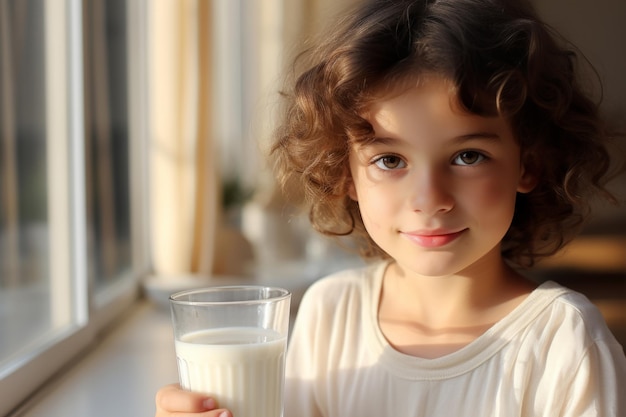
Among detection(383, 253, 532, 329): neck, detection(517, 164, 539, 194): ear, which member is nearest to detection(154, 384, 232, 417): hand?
detection(383, 253, 532, 329): neck

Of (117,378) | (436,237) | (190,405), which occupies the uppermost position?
(436,237)

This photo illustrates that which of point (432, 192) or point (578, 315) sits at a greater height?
point (432, 192)

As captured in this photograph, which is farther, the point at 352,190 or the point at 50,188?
the point at 50,188

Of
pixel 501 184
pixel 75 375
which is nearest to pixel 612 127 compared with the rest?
pixel 501 184

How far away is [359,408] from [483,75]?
19.3 inches

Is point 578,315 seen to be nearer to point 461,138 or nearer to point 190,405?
point 461,138

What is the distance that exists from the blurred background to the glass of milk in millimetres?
340

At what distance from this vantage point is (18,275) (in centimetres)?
147

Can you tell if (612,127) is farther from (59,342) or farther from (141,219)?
(141,219)

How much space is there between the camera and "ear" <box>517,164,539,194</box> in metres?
1.10

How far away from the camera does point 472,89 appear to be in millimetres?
978

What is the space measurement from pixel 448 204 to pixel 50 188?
3.10ft

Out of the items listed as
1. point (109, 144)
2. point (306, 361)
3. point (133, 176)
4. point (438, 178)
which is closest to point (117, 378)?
point (306, 361)

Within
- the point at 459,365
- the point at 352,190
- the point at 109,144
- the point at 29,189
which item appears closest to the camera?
the point at 459,365
